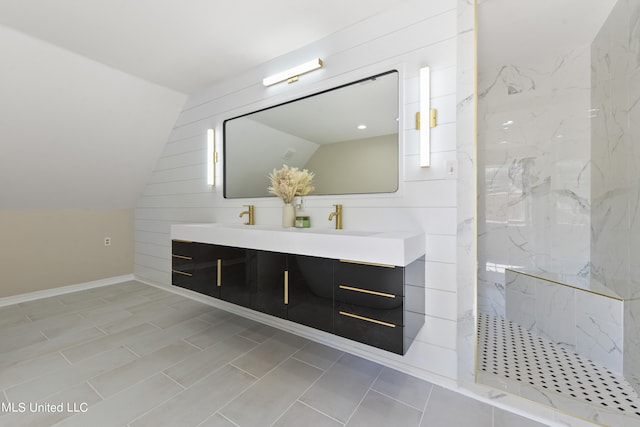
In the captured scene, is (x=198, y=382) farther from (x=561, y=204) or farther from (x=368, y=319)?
(x=561, y=204)

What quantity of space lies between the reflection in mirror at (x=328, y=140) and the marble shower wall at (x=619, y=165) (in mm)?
1411

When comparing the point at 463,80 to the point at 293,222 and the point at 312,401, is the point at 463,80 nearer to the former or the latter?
the point at 293,222

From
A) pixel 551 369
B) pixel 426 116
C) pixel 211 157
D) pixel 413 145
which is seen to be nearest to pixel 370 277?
pixel 413 145

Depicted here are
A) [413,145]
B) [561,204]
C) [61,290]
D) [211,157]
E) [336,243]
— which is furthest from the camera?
[61,290]

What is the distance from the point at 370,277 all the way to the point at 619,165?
1890 mm

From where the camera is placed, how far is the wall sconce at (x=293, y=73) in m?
2.18

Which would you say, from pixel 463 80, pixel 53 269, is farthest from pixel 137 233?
pixel 463 80

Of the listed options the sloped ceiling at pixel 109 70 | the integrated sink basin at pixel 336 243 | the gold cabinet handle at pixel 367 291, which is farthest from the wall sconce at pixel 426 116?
the gold cabinet handle at pixel 367 291

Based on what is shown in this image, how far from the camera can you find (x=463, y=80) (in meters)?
1.63

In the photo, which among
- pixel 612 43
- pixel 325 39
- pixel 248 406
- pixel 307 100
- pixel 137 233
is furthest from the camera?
pixel 137 233

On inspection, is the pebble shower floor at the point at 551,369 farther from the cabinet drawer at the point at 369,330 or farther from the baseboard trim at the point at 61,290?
the baseboard trim at the point at 61,290

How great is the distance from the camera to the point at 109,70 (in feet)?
8.57

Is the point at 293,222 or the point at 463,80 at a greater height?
the point at 463,80

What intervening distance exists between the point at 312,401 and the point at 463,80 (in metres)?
2.04
